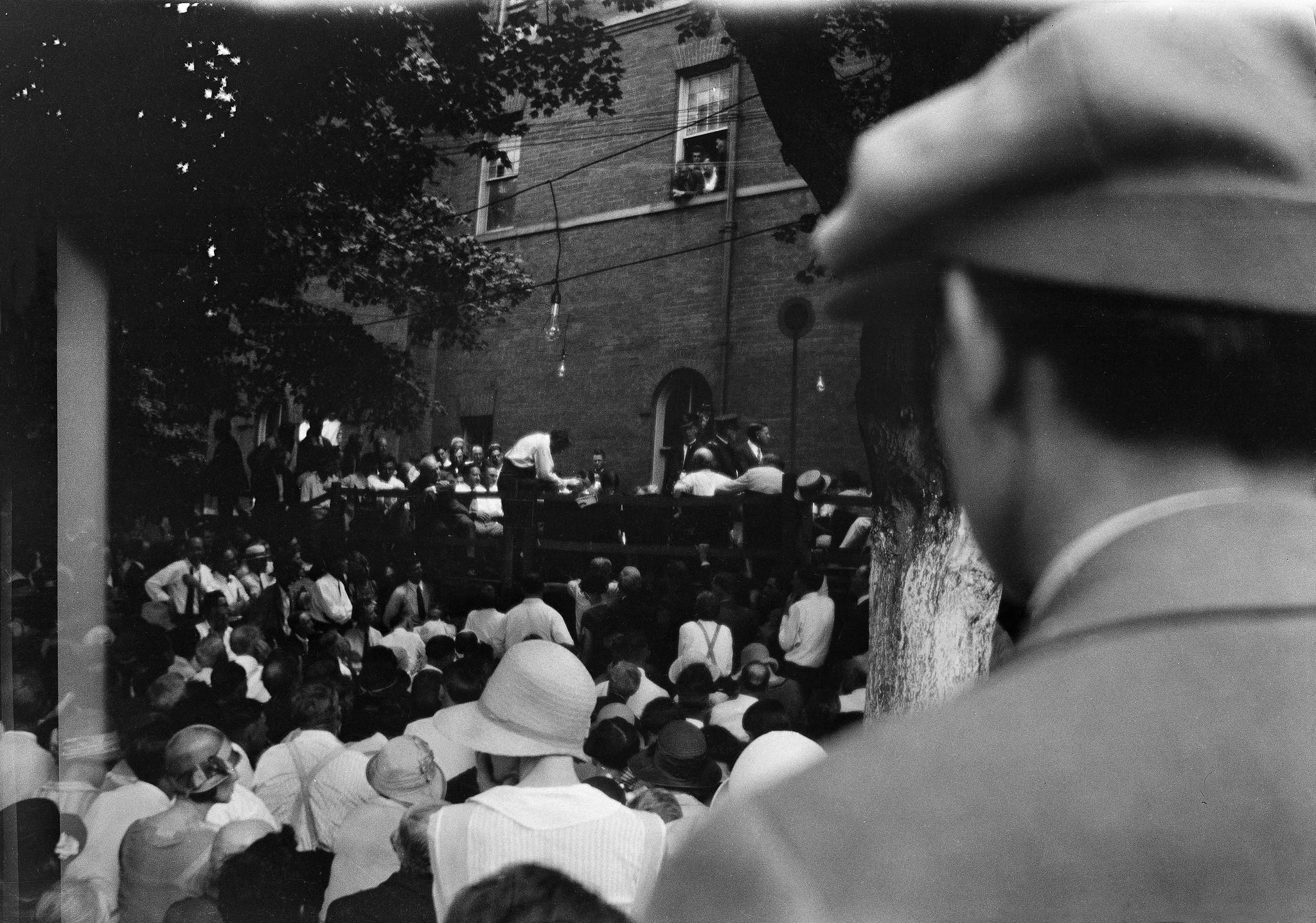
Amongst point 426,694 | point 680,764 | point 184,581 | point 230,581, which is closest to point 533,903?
point 680,764

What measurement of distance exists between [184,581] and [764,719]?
10.0ft

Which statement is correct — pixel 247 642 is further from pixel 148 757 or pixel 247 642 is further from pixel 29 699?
pixel 148 757

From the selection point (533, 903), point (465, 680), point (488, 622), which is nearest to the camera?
point (533, 903)

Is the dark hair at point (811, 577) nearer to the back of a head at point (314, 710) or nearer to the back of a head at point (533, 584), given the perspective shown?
the back of a head at point (533, 584)

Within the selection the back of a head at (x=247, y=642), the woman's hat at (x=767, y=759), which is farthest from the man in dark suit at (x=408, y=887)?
the back of a head at (x=247, y=642)

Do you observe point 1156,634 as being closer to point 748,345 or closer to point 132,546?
point 748,345

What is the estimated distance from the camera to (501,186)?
4.95 meters

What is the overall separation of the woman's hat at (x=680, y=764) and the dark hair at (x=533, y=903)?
6.86 feet

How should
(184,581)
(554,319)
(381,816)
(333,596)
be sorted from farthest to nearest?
1. (184,581)
2. (333,596)
3. (554,319)
4. (381,816)

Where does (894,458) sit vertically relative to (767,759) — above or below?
above

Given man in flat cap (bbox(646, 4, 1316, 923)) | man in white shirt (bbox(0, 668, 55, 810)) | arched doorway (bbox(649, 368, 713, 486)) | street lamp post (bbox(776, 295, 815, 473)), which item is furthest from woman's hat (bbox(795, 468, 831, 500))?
man in flat cap (bbox(646, 4, 1316, 923))

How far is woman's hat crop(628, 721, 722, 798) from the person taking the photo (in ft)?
13.0

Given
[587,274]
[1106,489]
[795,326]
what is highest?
[587,274]

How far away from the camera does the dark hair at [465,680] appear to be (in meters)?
4.86
